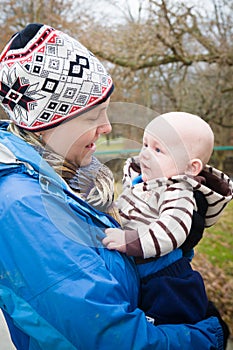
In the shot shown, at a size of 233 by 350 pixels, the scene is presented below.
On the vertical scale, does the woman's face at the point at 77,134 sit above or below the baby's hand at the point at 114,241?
above

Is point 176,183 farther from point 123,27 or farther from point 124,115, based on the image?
point 123,27

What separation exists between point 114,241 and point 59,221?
22 centimetres

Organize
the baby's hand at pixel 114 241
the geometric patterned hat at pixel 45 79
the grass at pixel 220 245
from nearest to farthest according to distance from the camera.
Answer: the baby's hand at pixel 114 241
the geometric patterned hat at pixel 45 79
the grass at pixel 220 245

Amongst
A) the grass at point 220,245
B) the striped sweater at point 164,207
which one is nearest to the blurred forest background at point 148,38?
the grass at point 220,245

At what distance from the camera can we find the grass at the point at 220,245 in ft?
19.8

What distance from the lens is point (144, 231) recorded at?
1.56 m

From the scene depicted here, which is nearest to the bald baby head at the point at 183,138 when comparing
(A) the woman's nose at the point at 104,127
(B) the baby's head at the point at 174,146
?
(B) the baby's head at the point at 174,146

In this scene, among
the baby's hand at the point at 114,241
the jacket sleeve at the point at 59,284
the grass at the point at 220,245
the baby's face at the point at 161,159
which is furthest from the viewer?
the grass at the point at 220,245

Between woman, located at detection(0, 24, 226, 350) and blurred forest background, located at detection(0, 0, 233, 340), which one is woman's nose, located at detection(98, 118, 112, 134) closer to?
woman, located at detection(0, 24, 226, 350)

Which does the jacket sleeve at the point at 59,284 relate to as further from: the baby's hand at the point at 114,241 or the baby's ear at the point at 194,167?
the baby's ear at the point at 194,167

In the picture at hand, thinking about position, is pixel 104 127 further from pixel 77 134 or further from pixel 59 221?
pixel 59 221

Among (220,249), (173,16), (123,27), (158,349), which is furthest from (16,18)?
(158,349)

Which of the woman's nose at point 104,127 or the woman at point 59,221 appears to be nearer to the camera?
the woman at point 59,221

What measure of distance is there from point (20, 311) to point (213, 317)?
28.4 inches
